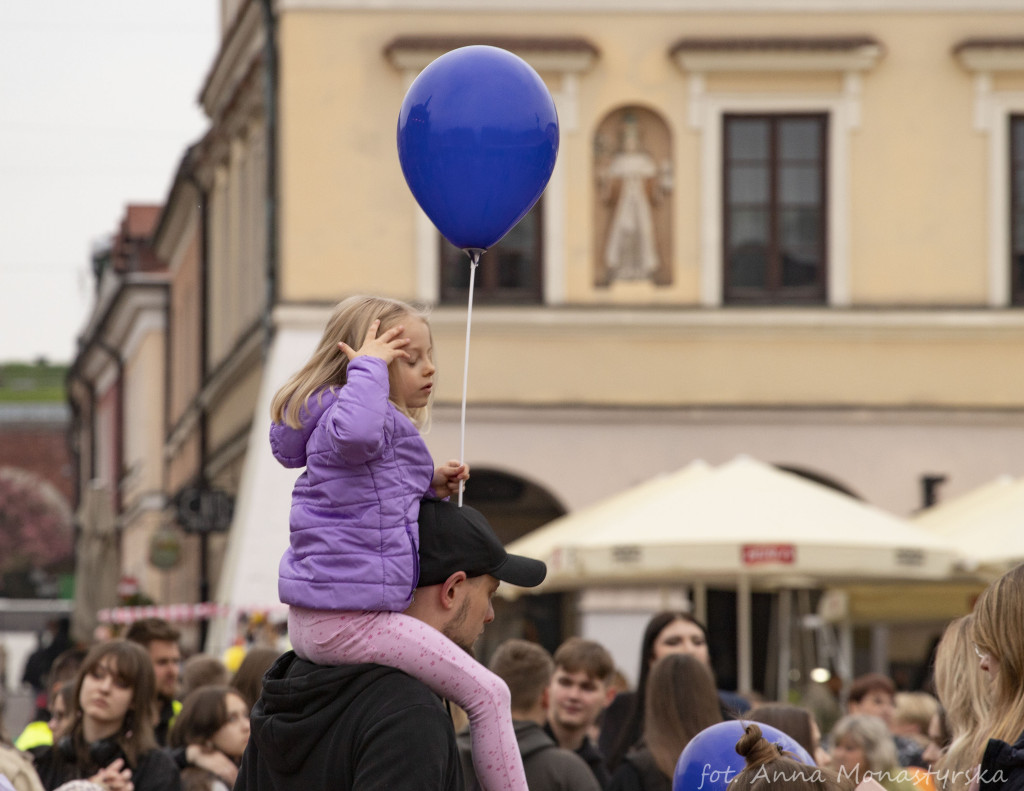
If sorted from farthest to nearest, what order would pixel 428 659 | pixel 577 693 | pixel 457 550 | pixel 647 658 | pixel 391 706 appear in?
pixel 647 658 < pixel 577 693 < pixel 457 550 < pixel 428 659 < pixel 391 706

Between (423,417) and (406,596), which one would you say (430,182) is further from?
(406,596)

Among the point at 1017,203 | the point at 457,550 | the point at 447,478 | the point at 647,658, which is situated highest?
the point at 1017,203

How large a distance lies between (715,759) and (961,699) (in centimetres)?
65

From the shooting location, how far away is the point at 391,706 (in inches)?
151

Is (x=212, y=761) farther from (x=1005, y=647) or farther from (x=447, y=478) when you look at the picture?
(x=1005, y=647)

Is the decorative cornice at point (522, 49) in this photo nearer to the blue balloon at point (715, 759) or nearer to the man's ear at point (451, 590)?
the blue balloon at point (715, 759)

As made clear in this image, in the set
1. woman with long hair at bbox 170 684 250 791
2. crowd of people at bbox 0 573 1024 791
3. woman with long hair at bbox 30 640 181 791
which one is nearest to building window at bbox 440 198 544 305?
crowd of people at bbox 0 573 1024 791

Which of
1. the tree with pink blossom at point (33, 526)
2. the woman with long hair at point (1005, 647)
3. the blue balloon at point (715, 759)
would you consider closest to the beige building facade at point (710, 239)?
the blue balloon at point (715, 759)

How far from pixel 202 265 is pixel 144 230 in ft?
54.8

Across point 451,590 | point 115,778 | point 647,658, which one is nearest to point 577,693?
point 647,658

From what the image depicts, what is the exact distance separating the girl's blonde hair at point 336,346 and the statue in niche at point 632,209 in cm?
1611

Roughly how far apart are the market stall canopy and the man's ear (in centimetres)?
793

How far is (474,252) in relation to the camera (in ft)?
17.5

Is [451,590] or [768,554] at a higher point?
[451,590]
